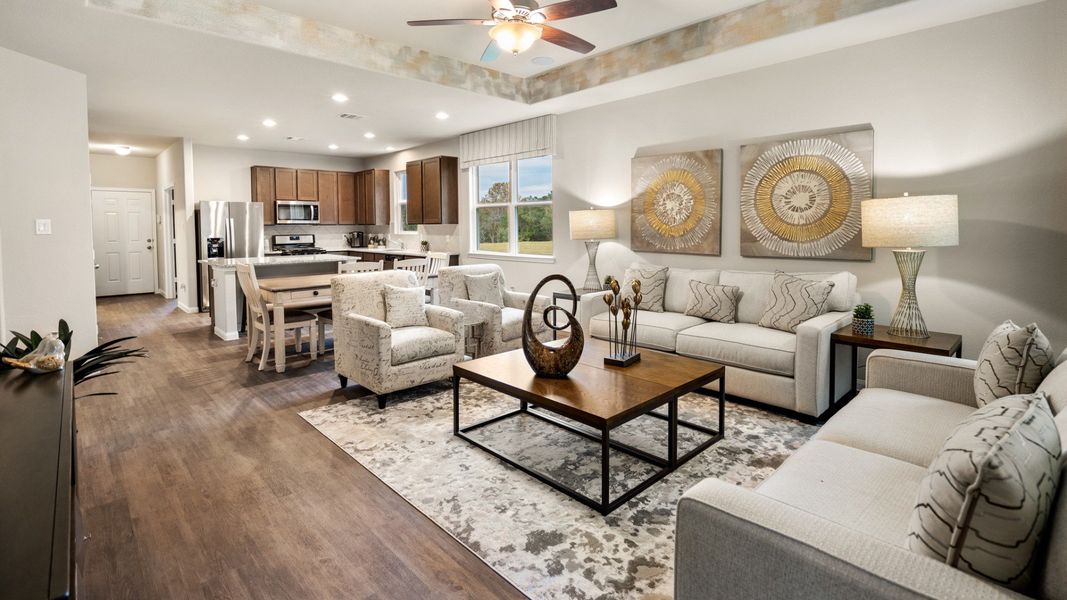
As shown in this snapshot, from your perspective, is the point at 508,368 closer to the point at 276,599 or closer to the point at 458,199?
the point at 276,599

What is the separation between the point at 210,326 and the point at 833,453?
6.96m

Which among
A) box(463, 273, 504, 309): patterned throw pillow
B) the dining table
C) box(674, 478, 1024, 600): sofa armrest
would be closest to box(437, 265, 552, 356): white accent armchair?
box(463, 273, 504, 309): patterned throw pillow

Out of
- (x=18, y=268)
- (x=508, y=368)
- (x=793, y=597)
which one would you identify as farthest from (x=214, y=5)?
(x=793, y=597)

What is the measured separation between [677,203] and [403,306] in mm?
2648

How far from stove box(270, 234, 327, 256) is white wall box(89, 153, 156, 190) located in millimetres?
3247

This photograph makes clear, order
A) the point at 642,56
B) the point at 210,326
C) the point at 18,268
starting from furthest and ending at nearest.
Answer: the point at 210,326, the point at 642,56, the point at 18,268

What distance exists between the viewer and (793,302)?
3.77 meters

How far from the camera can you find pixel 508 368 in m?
3.06

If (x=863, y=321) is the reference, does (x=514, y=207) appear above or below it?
above

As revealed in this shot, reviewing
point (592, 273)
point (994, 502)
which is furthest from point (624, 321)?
point (592, 273)

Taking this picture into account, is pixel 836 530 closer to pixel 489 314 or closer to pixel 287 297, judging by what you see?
pixel 489 314

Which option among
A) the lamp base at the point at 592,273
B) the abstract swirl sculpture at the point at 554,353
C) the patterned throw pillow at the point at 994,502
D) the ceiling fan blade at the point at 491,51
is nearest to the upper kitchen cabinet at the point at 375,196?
the lamp base at the point at 592,273

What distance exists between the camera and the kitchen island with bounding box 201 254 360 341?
5.98 metres

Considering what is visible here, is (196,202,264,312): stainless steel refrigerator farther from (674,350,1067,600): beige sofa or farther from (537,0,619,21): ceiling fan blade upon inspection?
(674,350,1067,600): beige sofa
